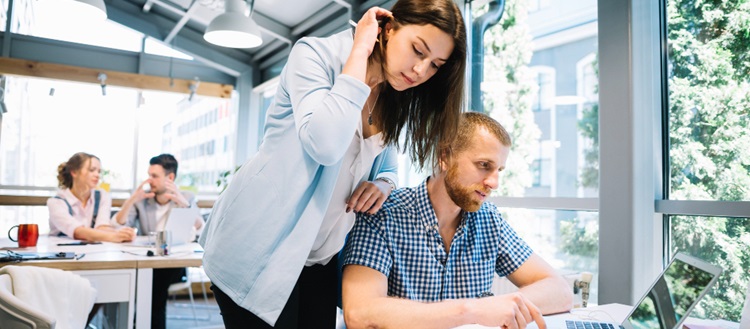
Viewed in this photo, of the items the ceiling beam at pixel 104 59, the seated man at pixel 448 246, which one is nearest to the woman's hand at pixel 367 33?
the seated man at pixel 448 246

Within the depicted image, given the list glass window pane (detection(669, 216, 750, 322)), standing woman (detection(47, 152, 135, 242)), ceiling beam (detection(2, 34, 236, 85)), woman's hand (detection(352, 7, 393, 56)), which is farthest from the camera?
ceiling beam (detection(2, 34, 236, 85))

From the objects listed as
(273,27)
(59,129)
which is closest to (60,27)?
(59,129)

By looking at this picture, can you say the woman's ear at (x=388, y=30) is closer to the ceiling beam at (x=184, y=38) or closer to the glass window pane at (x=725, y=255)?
the glass window pane at (x=725, y=255)

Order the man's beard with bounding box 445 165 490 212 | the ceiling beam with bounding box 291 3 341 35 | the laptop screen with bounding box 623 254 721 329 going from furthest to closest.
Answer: the ceiling beam with bounding box 291 3 341 35 < the man's beard with bounding box 445 165 490 212 < the laptop screen with bounding box 623 254 721 329

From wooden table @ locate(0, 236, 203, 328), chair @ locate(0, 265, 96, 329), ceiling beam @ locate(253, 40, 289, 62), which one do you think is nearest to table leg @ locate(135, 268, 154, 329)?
wooden table @ locate(0, 236, 203, 328)

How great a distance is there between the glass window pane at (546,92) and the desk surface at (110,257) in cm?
201

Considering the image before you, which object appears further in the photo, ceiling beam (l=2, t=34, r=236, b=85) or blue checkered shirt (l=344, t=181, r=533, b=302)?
ceiling beam (l=2, t=34, r=236, b=85)

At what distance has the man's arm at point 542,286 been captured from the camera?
5.19 ft

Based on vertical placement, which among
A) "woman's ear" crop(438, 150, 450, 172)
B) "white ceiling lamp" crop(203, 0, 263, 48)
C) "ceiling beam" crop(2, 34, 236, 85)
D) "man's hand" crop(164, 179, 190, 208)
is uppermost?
"ceiling beam" crop(2, 34, 236, 85)

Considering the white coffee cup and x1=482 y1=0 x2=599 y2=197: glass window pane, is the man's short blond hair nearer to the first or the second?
x1=482 y1=0 x2=599 y2=197: glass window pane

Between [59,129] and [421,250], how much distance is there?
582 centimetres

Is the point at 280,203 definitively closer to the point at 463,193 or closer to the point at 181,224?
the point at 463,193

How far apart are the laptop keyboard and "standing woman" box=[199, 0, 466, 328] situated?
73 centimetres

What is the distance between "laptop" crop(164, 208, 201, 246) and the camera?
9.94 feet
